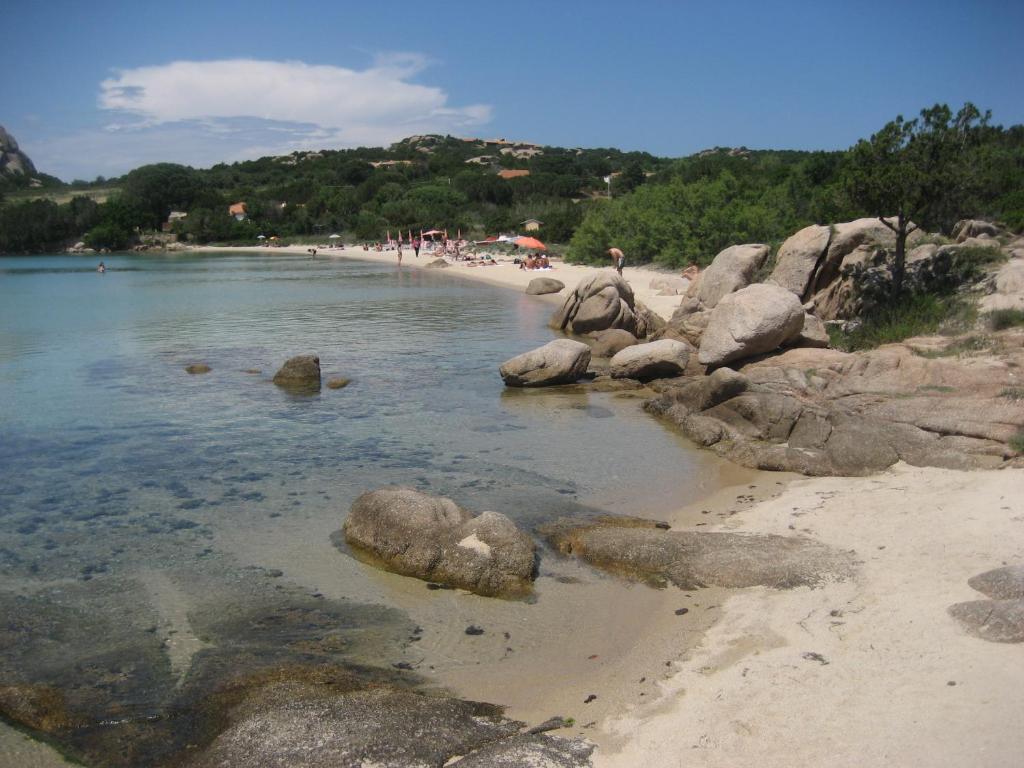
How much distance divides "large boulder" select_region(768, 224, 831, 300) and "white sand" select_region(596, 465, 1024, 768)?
11479 millimetres

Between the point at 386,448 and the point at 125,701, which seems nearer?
the point at 125,701

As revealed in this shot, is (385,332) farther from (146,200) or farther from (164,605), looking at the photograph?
(146,200)

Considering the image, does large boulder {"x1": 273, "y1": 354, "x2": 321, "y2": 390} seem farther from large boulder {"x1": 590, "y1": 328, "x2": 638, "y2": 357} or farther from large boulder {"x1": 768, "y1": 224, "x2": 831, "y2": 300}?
large boulder {"x1": 768, "y1": 224, "x2": 831, "y2": 300}

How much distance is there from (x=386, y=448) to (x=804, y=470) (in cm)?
647

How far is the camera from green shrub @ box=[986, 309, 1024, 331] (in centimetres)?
1481

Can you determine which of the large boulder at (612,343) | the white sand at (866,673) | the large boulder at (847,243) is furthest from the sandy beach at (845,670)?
the large boulder at (612,343)

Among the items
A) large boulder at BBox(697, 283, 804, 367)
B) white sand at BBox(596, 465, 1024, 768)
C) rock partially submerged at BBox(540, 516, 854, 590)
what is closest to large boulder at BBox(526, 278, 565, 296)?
large boulder at BBox(697, 283, 804, 367)

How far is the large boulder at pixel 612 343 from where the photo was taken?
22125 mm

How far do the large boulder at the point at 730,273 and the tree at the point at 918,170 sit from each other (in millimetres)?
4671

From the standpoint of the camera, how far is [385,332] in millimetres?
27766

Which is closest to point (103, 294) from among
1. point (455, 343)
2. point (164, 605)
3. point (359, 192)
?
point (455, 343)

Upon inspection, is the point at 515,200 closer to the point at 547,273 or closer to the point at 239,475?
the point at 547,273

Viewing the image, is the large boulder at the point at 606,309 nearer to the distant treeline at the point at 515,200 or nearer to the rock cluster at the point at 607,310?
the rock cluster at the point at 607,310

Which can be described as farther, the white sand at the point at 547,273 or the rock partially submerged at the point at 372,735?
the white sand at the point at 547,273
